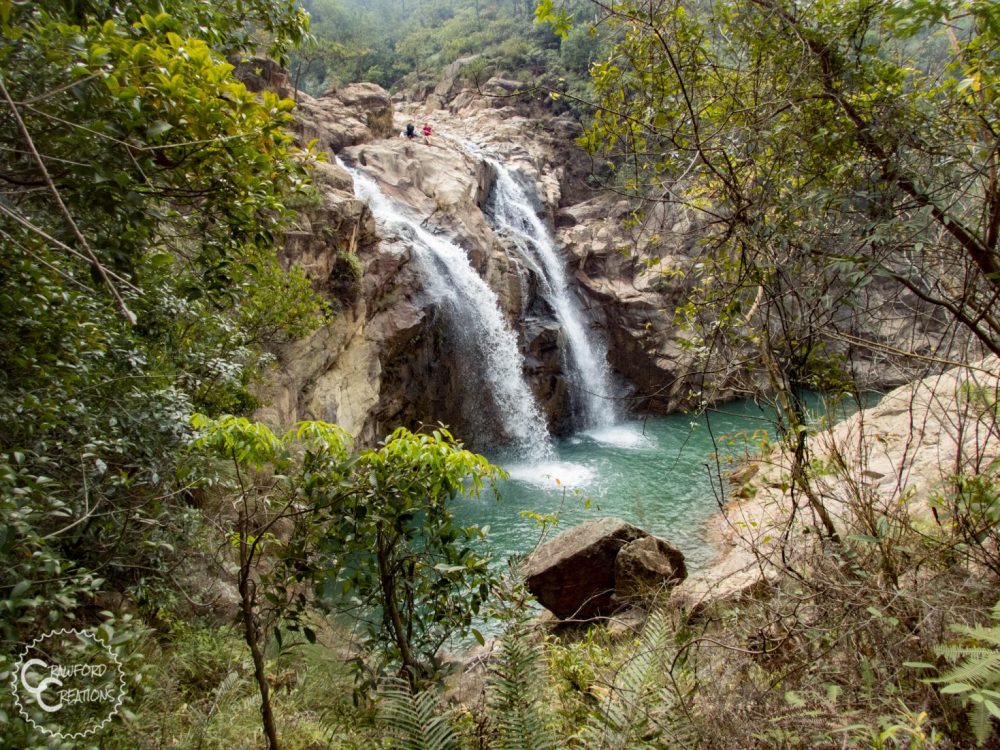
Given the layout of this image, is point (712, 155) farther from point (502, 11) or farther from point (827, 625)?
point (502, 11)

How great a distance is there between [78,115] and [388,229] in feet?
38.2

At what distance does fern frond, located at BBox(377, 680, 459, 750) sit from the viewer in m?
2.26

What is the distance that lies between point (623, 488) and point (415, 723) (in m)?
9.08

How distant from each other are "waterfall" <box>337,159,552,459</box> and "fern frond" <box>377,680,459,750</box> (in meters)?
11.2

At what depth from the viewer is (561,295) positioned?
18.3 m

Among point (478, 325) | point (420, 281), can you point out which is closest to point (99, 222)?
point (420, 281)

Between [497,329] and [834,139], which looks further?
[497,329]

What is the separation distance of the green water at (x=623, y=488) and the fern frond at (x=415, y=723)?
3.82 m

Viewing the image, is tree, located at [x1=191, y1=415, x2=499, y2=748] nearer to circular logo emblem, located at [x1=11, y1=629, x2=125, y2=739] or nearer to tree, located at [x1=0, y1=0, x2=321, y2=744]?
circular logo emblem, located at [x1=11, y1=629, x2=125, y2=739]

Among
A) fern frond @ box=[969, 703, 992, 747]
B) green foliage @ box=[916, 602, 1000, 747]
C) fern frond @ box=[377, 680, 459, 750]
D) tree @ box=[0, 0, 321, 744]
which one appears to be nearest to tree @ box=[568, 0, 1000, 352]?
green foliage @ box=[916, 602, 1000, 747]

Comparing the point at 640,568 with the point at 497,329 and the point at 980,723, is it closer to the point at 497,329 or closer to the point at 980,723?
the point at 980,723

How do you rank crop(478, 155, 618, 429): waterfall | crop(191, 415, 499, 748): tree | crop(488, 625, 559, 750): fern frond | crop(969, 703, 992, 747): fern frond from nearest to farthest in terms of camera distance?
1. crop(969, 703, 992, 747): fern frond
2. crop(488, 625, 559, 750): fern frond
3. crop(191, 415, 499, 748): tree
4. crop(478, 155, 618, 429): waterfall

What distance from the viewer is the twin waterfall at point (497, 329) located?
13.6 metres

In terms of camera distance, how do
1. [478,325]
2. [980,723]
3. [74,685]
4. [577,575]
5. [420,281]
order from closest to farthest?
[980,723]
[74,685]
[577,575]
[420,281]
[478,325]
